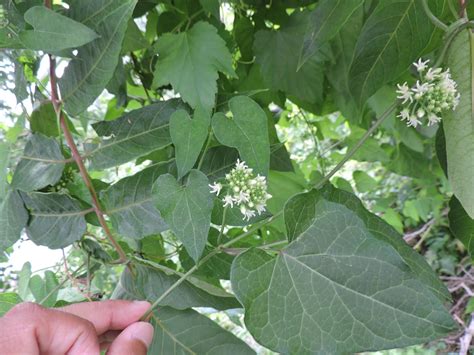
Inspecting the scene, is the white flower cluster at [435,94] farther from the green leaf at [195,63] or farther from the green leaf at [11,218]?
the green leaf at [11,218]

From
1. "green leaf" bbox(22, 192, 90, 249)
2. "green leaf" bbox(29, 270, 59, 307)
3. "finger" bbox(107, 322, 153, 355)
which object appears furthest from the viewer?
"green leaf" bbox(29, 270, 59, 307)

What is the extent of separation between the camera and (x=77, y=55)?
24.7 inches

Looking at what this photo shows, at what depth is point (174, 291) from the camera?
66 cm

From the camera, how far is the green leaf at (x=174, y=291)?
0.66 metres

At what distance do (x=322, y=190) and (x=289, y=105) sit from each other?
0.85 meters

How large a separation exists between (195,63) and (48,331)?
0.37 meters

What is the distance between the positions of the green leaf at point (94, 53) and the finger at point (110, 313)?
0.23 m

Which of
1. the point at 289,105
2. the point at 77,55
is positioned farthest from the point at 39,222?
the point at 289,105

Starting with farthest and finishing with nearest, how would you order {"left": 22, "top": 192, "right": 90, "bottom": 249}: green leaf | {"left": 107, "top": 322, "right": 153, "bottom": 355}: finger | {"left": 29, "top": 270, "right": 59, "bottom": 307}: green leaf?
{"left": 29, "top": 270, "right": 59, "bottom": 307}: green leaf, {"left": 22, "top": 192, "right": 90, "bottom": 249}: green leaf, {"left": 107, "top": 322, "right": 153, "bottom": 355}: finger

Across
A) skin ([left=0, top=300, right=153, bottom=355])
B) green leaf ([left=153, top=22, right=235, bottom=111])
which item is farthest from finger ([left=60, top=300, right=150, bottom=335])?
green leaf ([left=153, top=22, right=235, bottom=111])

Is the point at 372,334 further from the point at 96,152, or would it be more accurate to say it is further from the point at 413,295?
the point at 96,152

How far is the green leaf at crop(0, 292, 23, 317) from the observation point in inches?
28.3

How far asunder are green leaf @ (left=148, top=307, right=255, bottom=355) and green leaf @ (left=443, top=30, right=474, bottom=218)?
30 centimetres

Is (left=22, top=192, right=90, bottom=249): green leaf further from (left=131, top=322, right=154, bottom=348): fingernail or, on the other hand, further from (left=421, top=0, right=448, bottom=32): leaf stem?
(left=421, top=0, right=448, bottom=32): leaf stem
